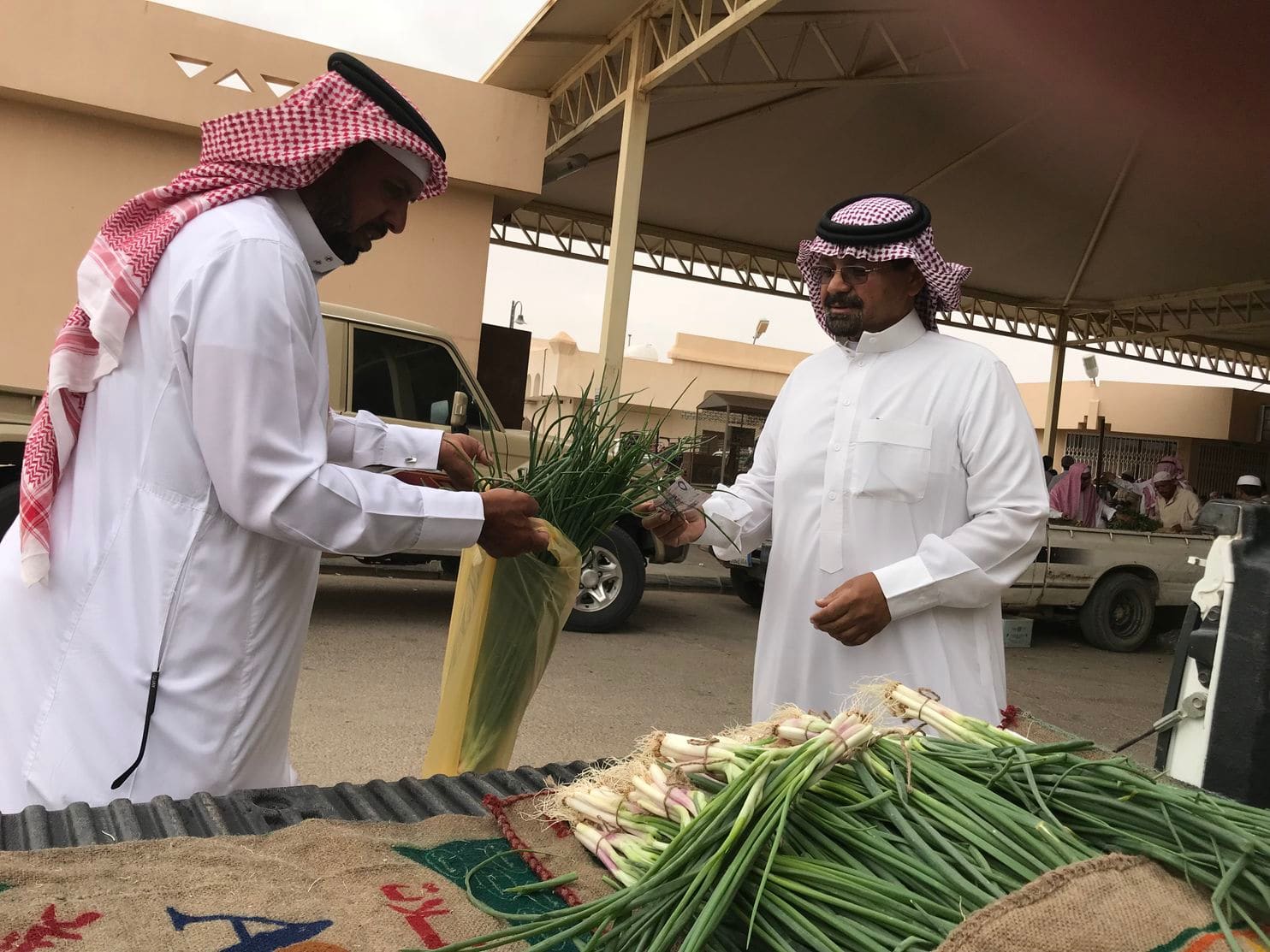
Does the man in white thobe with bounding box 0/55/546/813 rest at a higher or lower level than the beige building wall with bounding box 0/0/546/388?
lower

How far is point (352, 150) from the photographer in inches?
69.3

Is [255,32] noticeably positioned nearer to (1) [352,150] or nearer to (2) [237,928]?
(1) [352,150]

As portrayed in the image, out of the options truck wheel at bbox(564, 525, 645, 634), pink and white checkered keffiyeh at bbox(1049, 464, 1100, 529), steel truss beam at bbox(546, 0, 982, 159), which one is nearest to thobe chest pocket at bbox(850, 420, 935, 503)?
truck wheel at bbox(564, 525, 645, 634)

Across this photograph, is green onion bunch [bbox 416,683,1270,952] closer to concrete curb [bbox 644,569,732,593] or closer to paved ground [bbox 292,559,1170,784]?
paved ground [bbox 292,559,1170,784]

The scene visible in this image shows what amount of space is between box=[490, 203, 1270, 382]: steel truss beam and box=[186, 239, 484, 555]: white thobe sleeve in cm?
1195

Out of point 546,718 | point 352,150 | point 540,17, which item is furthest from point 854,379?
point 540,17

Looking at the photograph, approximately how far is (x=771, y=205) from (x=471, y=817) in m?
13.5

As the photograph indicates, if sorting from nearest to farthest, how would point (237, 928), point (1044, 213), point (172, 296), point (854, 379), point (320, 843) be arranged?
point (237, 928) < point (320, 843) < point (172, 296) < point (854, 379) < point (1044, 213)

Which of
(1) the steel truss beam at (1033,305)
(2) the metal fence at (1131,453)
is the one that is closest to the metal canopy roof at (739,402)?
(1) the steel truss beam at (1033,305)

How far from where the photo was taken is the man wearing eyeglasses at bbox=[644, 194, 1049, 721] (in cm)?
225

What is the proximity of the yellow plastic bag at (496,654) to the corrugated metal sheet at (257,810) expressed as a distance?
0.36 m

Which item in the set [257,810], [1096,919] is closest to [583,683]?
[257,810]

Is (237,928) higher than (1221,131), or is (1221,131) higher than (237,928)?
(1221,131)

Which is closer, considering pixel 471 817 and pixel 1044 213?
pixel 471 817
